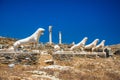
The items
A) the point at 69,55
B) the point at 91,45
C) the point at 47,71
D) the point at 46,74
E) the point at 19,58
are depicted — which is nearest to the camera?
the point at 46,74

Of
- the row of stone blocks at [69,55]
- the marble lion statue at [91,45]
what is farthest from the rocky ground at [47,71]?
the marble lion statue at [91,45]

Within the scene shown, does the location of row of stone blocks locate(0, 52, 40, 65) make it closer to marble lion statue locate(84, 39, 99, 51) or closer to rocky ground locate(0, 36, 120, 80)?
rocky ground locate(0, 36, 120, 80)

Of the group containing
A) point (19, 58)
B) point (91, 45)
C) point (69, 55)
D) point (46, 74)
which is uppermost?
point (91, 45)

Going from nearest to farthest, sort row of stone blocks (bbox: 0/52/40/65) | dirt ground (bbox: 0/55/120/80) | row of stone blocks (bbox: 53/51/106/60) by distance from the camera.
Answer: dirt ground (bbox: 0/55/120/80), row of stone blocks (bbox: 0/52/40/65), row of stone blocks (bbox: 53/51/106/60)

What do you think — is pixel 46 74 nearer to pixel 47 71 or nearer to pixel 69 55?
pixel 47 71

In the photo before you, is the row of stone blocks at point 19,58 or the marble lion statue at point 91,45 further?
the marble lion statue at point 91,45

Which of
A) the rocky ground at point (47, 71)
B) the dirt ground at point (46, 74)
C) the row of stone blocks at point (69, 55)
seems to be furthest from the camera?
the row of stone blocks at point (69, 55)

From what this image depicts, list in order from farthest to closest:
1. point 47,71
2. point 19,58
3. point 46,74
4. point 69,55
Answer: point 69,55 < point 19,58 < point 47,71 < point 46,74

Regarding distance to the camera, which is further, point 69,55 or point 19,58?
point 69,55

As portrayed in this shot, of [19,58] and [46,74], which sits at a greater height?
[19,58]

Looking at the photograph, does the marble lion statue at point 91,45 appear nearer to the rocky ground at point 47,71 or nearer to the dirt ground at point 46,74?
the rocky ground at point 47,71

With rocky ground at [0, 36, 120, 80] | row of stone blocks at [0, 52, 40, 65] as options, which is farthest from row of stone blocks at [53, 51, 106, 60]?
row of stone blocks at [0, 52, 40, 65]

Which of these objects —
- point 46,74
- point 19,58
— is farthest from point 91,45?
point 46,74

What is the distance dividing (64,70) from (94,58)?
10719 mm
